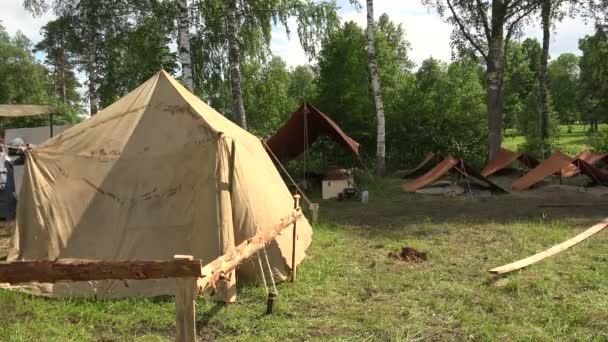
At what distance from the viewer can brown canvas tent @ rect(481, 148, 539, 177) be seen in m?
13.2

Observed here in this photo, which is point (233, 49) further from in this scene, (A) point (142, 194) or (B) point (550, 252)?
(B) point (550, 252)

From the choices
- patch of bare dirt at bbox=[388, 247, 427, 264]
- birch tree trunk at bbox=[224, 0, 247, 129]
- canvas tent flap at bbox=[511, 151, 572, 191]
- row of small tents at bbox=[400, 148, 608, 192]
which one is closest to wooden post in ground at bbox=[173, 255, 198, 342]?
patch of bare dirt at bbox=[388, 247, 427, 264]

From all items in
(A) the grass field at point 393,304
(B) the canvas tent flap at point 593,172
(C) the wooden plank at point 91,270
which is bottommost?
(A) the grass field at point 393,304

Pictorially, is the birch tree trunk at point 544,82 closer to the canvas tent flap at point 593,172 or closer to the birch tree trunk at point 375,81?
the canvas tent flap at point 593,172

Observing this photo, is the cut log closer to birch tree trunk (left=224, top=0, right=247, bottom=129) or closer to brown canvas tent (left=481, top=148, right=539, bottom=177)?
birch tree trunk (left=224, top=0, right=247, bottom=129)

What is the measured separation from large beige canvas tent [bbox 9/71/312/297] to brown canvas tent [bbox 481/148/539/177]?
9.62m

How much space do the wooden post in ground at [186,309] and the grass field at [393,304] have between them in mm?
1026

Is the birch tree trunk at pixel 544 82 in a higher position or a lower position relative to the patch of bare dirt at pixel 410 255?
higher

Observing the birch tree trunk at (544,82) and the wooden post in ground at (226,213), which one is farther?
the birch tree trunk at (544,82)

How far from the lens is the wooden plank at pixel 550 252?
507cm

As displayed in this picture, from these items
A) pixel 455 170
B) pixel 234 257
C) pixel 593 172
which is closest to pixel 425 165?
pixel 455 170

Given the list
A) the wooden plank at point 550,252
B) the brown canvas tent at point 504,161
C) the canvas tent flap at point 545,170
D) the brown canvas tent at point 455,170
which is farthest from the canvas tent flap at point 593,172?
the wooden plank at point 550,252

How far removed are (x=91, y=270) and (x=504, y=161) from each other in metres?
12.6

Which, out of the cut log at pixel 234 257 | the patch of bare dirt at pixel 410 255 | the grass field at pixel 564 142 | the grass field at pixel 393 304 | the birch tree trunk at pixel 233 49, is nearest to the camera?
the cut log at pixel 234 257
